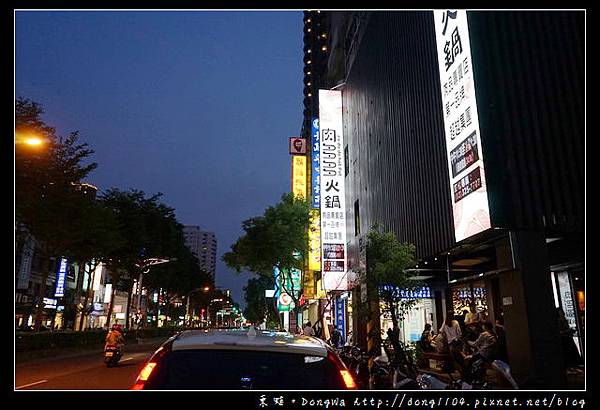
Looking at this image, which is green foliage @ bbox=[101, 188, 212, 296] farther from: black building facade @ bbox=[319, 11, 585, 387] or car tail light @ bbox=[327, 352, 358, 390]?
car tail light @ bbox=[327, 352, 358, 390]

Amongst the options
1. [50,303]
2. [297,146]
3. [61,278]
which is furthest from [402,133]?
[50,303]

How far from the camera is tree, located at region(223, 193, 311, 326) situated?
32.9 m

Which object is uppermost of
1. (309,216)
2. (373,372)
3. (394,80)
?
(394,80)

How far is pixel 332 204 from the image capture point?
25234 millimetres

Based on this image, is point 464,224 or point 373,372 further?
point 464,224

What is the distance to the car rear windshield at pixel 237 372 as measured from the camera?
3463 millimetres

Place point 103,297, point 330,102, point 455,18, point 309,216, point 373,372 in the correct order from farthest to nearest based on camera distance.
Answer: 1. point 103,297
2. point 309,216
3. point 330,102
4. point 455,18
5. point 373,372

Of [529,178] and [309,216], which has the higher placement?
[309,216]

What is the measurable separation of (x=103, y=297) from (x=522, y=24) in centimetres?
6180

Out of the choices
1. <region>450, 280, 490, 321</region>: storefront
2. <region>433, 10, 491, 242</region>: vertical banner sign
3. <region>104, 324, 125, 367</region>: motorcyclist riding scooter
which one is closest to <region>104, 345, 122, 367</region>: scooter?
<region>104, 324, 125, 367</region>: motorcyclist riding scooter

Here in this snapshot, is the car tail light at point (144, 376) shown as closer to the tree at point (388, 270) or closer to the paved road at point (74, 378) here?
the paved road at point (74, 378)

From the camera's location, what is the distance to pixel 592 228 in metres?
8.84
